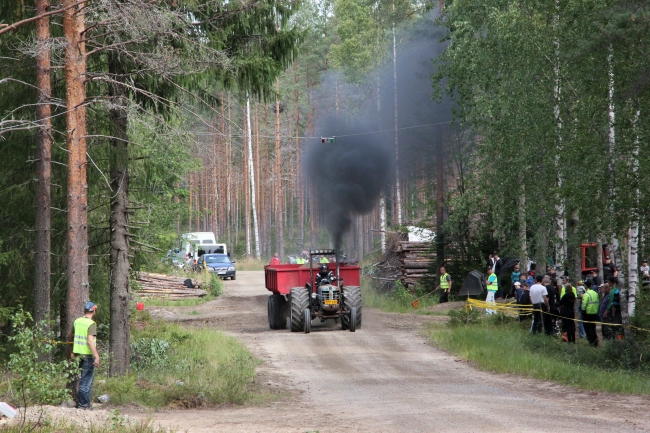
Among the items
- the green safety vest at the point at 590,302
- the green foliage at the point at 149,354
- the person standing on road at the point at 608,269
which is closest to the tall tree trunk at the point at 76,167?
the green foliage at the point at 149,354

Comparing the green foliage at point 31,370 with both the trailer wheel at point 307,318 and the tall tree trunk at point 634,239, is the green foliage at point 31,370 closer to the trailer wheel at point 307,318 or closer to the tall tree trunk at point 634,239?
the trailer wheel at point 307,318

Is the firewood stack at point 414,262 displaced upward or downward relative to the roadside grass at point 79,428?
upward

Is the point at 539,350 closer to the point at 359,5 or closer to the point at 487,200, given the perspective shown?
the point at 487,200

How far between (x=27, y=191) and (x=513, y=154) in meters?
13.2

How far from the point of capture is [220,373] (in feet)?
44.8

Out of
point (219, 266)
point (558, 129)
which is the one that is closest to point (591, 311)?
point (558, 129)

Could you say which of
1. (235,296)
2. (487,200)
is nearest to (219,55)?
(487,200)

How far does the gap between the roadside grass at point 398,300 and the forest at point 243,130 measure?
84.5 inches

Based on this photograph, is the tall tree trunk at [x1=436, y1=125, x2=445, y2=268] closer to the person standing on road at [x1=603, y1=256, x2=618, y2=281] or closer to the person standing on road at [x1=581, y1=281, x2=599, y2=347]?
the person standing on road at [x1=603, y1=256, x2=618, y2=281]

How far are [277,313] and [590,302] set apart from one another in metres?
8.90

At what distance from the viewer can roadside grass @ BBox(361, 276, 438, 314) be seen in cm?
2748

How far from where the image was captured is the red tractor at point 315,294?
66.2 ft

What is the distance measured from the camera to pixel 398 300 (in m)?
29.0

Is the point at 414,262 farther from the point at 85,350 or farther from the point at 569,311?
the point at 85,350
